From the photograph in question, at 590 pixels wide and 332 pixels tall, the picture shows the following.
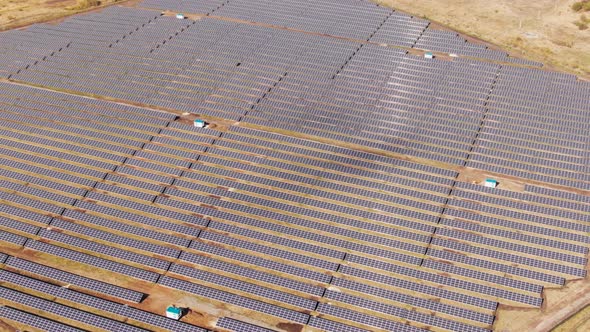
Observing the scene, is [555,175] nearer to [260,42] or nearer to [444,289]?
[444,289]

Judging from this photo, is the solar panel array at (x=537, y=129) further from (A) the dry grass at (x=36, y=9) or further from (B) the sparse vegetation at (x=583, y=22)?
(A) the dry grass at (x=36, y=9)

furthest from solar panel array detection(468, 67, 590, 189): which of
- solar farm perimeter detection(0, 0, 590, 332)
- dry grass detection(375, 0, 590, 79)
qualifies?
dry grass detection(375, 0, 590, 79)

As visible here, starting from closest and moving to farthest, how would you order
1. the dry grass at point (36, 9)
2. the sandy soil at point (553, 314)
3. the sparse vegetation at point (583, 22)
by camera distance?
the sandy soil at point (553, 314)
the sparse vegetation at point (583, 22)
the dry grass at point (36, 9)

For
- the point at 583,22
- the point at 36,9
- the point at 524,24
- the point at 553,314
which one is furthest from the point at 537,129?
the point at 36,9

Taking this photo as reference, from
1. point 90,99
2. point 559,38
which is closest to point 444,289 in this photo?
point 90,99

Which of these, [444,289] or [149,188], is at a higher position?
[149,188]

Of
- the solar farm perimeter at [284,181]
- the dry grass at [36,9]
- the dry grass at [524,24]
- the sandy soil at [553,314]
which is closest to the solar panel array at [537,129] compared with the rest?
the solar farm perimeter at [284,181]

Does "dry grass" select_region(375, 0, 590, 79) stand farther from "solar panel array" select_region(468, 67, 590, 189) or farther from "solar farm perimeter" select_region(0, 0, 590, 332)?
"solar panel array" select_region(468, 67, 590, 189)
